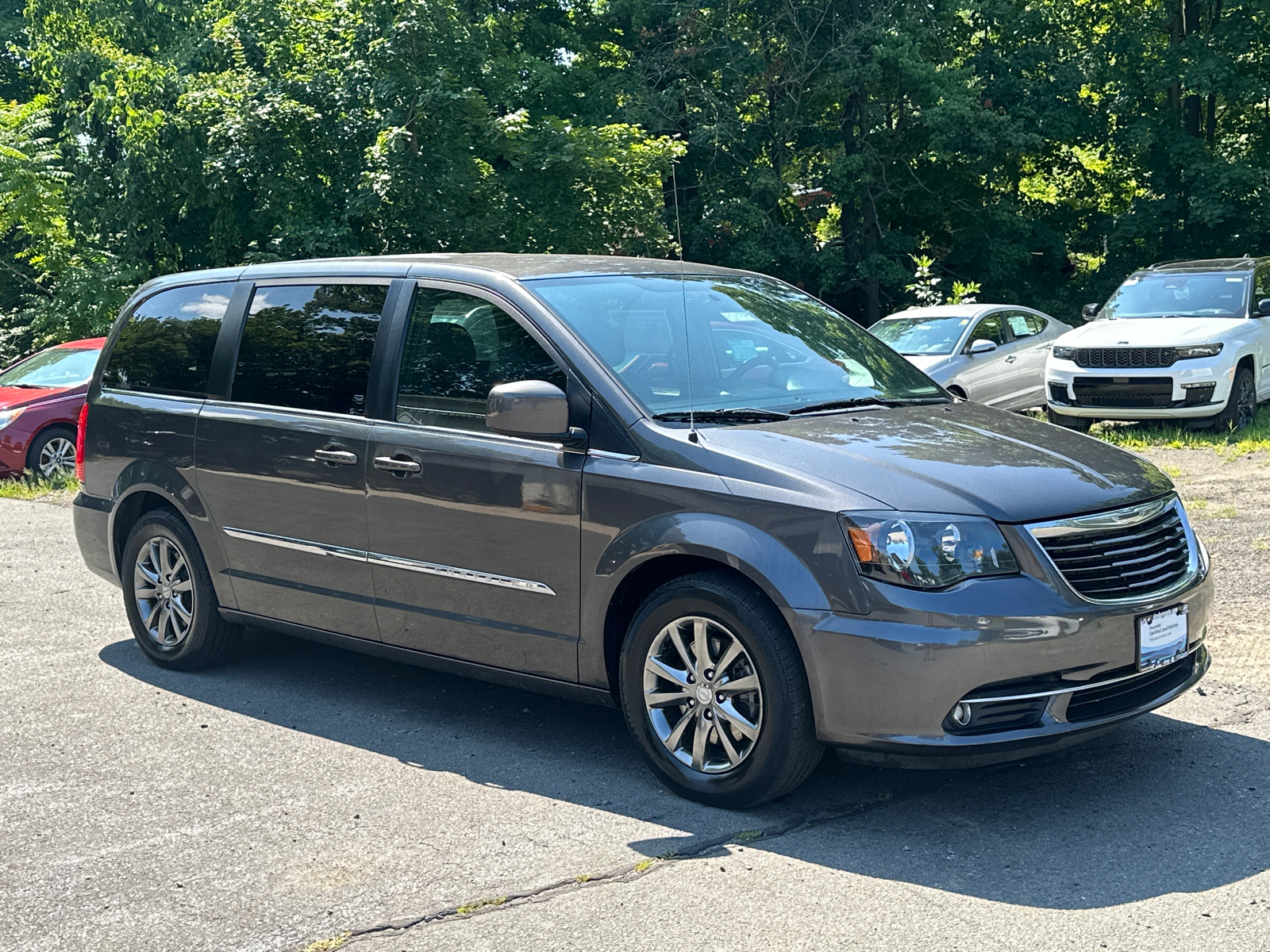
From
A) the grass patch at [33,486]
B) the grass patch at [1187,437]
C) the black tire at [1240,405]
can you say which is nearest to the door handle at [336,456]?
the grass patch at [33,486]

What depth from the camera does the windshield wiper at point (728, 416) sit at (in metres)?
4.86

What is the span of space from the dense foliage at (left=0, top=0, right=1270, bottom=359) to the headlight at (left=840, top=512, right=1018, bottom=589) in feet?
55.0

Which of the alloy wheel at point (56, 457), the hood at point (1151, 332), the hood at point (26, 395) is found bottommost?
the alloy wheel at point (56, 457)

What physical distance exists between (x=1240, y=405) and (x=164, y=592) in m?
11.5

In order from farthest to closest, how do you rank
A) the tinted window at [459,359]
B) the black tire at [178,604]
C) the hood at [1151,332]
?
the hood at [1151,332], the black tire at [178,604], the tinted window at [459,359]

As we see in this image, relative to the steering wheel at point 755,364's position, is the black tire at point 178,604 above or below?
below

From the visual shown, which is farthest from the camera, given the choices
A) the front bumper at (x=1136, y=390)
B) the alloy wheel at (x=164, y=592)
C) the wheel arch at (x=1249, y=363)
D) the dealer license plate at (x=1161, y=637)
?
the wheel arch at (x=1249, y=363)

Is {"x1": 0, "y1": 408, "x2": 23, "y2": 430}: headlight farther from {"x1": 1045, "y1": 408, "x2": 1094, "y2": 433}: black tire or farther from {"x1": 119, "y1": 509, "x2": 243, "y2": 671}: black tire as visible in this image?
{"x1": 1045, "y1": 408, "x2": 1094, "y2": 433}: black tire

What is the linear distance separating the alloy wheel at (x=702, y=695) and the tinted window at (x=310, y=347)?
5.91 feet

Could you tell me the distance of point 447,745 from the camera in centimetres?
538

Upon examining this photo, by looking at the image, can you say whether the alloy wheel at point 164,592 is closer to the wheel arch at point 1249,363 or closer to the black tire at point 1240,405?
the black tire at point 1240,405

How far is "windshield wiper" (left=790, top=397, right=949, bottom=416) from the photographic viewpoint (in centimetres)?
511

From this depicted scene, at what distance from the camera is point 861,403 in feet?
17.3

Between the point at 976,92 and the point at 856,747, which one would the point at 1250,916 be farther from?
the point at 976,92
